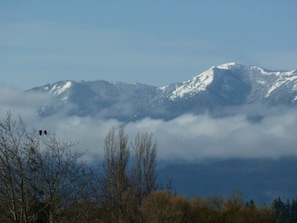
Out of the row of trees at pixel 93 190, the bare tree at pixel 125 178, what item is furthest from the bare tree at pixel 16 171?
the bare tree at pixel 125 178

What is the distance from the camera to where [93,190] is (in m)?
24.2

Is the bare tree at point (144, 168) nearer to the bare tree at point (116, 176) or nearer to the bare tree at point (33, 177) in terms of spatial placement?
the bare tree at point (116, 176)

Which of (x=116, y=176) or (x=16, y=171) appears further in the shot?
(x=116, y=176)

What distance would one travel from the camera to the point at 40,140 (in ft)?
77.6

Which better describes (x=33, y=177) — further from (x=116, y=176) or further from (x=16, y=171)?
(x=116, y=176)

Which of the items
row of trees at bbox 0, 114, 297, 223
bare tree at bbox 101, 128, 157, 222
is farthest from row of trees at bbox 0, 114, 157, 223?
bare tree at bbox 101, 128, 157, 222

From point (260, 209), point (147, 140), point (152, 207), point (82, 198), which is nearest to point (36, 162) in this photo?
point (82, 198)

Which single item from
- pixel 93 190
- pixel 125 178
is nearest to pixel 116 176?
pixel 125 178

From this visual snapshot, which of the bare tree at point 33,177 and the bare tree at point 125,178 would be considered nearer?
the bare tree at point 33,177

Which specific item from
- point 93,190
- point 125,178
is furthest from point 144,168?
point 93,190

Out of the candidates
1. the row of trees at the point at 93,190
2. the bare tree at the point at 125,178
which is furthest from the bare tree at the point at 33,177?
the bare tree at the point at 125,178

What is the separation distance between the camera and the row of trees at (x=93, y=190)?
851 inches

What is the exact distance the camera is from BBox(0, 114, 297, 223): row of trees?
2162cm

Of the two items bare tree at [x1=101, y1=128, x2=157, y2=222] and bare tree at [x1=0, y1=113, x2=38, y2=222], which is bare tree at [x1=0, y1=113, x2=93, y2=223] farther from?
bare tree at [x1=101, y1=128, x2=157, y2=222]
